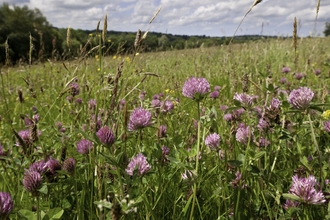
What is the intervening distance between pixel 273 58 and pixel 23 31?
1185 inches

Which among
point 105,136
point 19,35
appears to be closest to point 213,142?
Result: point 105,136

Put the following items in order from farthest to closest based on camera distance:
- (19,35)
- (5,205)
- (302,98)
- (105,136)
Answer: (19,35) < (302,98) < (105,136) < (5,205)

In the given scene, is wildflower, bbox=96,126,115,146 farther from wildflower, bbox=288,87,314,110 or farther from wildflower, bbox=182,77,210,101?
wildflower, bbox=288,87,314,110

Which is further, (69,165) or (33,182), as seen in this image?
(69,165)

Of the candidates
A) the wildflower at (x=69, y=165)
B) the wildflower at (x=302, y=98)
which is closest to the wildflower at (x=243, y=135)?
the wildflower at (x=302, y=98)

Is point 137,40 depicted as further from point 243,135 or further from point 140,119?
point 243,135

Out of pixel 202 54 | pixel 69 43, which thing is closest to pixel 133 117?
pixel 69 43

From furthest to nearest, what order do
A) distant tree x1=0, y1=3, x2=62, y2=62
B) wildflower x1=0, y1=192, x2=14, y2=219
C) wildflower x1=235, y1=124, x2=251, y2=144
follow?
distant tree x1=0, y1=3, x2=62, y2=62, wildflower x1=235, y1=124, x2=251, y2=144, wildflower x1=0, y1=192, x2=14, y2=219

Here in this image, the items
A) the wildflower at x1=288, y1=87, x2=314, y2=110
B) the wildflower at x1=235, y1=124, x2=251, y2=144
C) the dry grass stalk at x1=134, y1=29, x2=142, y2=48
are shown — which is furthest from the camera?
the wildflower at x1=235, y1=124, x2=251, y2=144

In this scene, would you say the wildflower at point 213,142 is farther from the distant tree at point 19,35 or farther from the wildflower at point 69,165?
the distant tree at point 19,35

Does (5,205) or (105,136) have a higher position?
(105,136)

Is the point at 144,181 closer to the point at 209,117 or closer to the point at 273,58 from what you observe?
the point at 209,117

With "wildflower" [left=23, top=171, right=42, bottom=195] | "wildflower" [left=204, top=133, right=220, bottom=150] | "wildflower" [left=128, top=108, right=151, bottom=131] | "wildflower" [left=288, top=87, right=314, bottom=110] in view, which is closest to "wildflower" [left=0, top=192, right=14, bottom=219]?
"wildflower" [left=23, top=171, right=42, bottom=195]

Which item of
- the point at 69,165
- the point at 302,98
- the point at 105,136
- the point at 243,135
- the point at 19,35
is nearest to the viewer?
the point at 105,136
